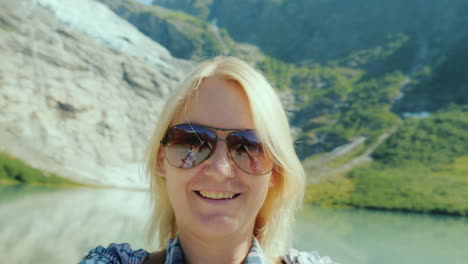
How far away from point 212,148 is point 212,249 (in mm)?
602

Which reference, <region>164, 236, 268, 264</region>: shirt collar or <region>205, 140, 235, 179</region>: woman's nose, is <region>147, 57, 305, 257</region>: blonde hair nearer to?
<region>205, 140, 235, 179</region>: woman's nose

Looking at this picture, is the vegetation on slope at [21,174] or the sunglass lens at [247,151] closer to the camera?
the sunglass lens at [247,151]

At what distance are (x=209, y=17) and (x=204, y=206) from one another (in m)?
156

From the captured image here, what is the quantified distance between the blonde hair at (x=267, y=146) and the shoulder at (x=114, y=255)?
501 mm

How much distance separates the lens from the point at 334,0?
133750mm

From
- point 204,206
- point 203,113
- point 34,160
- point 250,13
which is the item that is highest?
point 250,13

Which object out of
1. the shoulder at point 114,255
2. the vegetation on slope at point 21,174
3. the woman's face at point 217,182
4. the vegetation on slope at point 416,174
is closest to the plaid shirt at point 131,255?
the shoulder at point 114,255

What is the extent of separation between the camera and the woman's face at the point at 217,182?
7.47ft

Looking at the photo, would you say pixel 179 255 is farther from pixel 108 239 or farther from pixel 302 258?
pixel 108 239

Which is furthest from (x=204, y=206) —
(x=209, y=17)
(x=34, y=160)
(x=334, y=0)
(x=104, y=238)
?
(x=209, y=17)

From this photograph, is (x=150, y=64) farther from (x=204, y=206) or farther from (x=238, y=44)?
(x=204, y=206)

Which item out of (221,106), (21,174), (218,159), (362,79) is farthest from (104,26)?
(218,159)

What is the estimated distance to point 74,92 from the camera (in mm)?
59406

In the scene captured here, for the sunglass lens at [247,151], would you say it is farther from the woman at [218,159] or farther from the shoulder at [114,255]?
Answer: the shoulder at [114,255]
